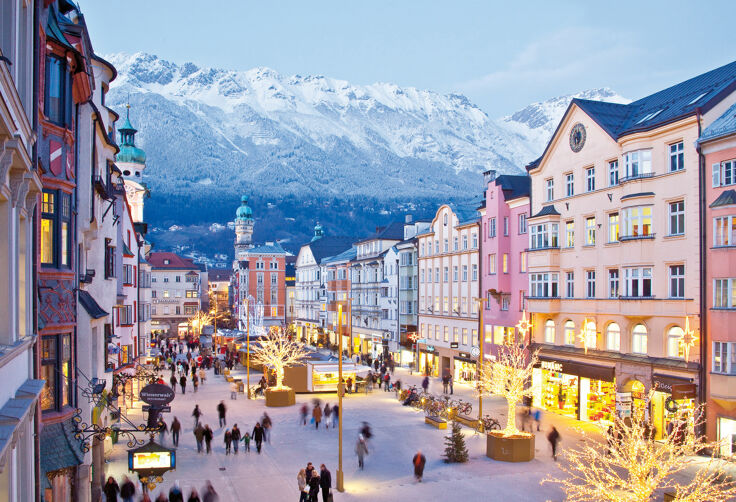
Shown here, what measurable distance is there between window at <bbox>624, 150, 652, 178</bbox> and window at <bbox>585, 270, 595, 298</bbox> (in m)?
6.03

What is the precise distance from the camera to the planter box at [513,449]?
27.1 meters

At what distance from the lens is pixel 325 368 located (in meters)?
46.8

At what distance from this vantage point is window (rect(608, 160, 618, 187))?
3447 centimetres

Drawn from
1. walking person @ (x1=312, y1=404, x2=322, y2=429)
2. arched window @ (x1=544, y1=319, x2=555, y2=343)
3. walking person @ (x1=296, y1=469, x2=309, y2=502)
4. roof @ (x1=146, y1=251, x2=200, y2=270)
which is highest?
roof @ (x1=146, y1=251, x2=200, y2=270)

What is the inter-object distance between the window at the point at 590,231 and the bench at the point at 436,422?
1211cm

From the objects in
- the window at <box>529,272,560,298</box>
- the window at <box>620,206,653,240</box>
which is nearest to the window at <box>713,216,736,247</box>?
the window at <box>620,206,653,240</box>

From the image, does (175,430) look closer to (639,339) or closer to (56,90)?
(56,90)

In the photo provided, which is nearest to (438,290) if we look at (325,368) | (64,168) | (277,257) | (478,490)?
(325,368)

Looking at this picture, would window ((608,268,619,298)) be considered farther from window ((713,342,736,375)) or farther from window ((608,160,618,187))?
window ((713,342,736,375))

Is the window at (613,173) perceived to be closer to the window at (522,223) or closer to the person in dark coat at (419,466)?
the window at (522,223)

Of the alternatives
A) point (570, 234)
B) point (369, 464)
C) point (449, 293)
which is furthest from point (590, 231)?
point (449, 293)

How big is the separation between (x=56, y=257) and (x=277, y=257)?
320ft

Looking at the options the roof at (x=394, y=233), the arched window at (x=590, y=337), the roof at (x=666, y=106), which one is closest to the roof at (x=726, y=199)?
the roof at (x=666, y=106)

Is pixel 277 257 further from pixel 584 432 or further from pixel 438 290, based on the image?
pixel 584 432
